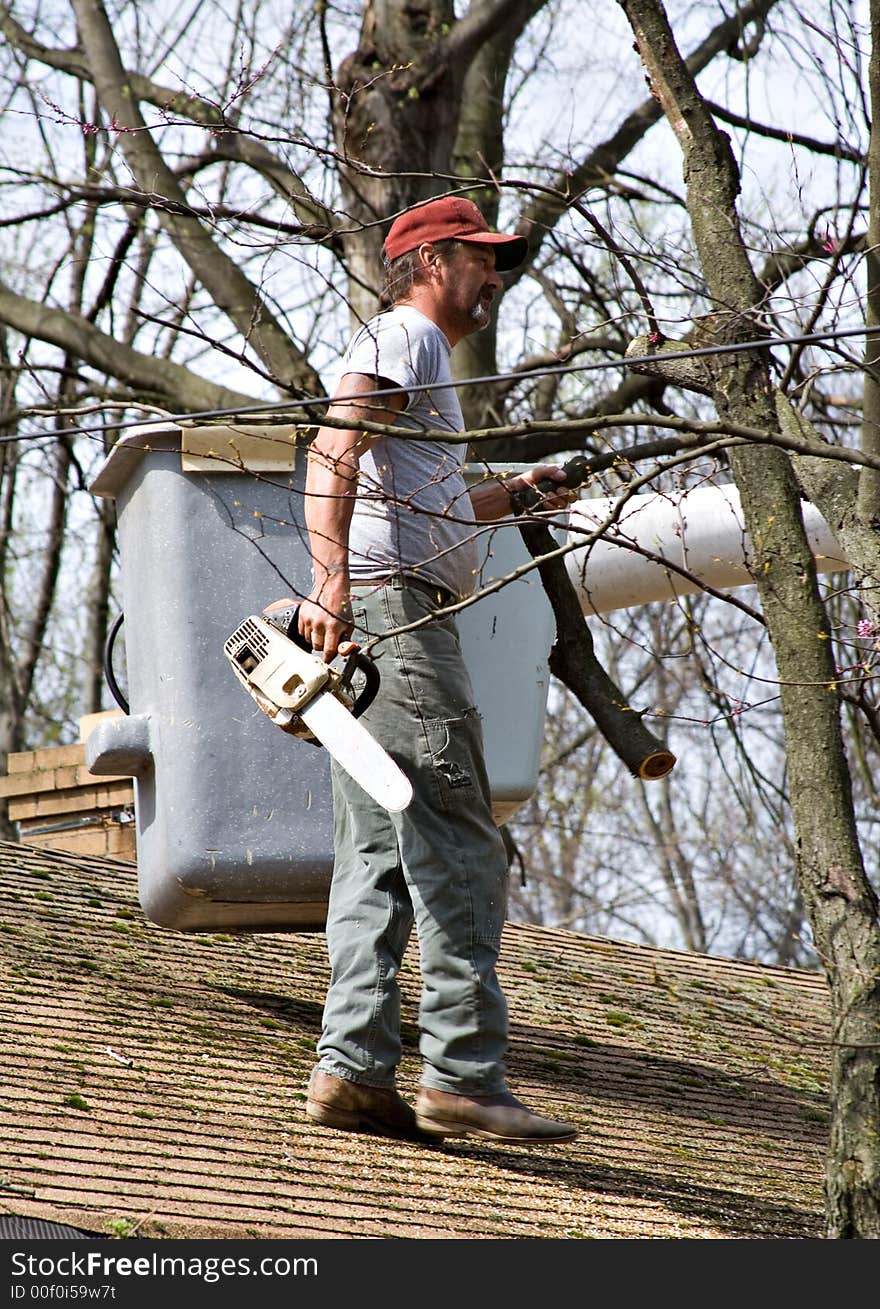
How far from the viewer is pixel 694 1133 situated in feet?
14.2

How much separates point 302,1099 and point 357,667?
109 cm

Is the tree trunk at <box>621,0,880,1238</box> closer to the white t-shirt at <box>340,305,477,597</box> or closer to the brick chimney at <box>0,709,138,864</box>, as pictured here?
the white t-shirt at <box>340,305,477,597</box>

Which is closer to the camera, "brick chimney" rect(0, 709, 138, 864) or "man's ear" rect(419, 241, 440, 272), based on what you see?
"man's ear" rect(419, 241, 440, 272)

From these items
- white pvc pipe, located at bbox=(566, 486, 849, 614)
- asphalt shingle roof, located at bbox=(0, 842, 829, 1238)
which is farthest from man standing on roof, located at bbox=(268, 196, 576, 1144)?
white pvc pipe, located at bbox=(566, 486, 849, 614)

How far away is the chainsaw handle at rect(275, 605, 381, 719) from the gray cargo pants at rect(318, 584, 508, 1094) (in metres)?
0.07

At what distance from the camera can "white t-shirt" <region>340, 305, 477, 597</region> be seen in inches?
128

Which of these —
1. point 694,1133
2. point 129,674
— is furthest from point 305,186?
point 694,1133

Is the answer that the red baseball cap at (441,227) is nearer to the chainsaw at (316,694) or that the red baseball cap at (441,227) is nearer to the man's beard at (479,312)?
the man's beard at (479,312)

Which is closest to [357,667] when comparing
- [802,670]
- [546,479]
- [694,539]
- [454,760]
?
[454,760]

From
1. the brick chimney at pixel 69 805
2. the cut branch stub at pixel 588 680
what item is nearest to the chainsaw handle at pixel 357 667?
the cut branch stub at pixel 588 680

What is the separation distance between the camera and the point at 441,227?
→ 11.3 ft

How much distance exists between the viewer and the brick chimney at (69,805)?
7156 mm

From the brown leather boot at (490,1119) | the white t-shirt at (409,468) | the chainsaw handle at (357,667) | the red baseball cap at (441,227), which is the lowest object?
the brown leather boot at (490,1119)

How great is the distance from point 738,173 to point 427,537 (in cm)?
100
